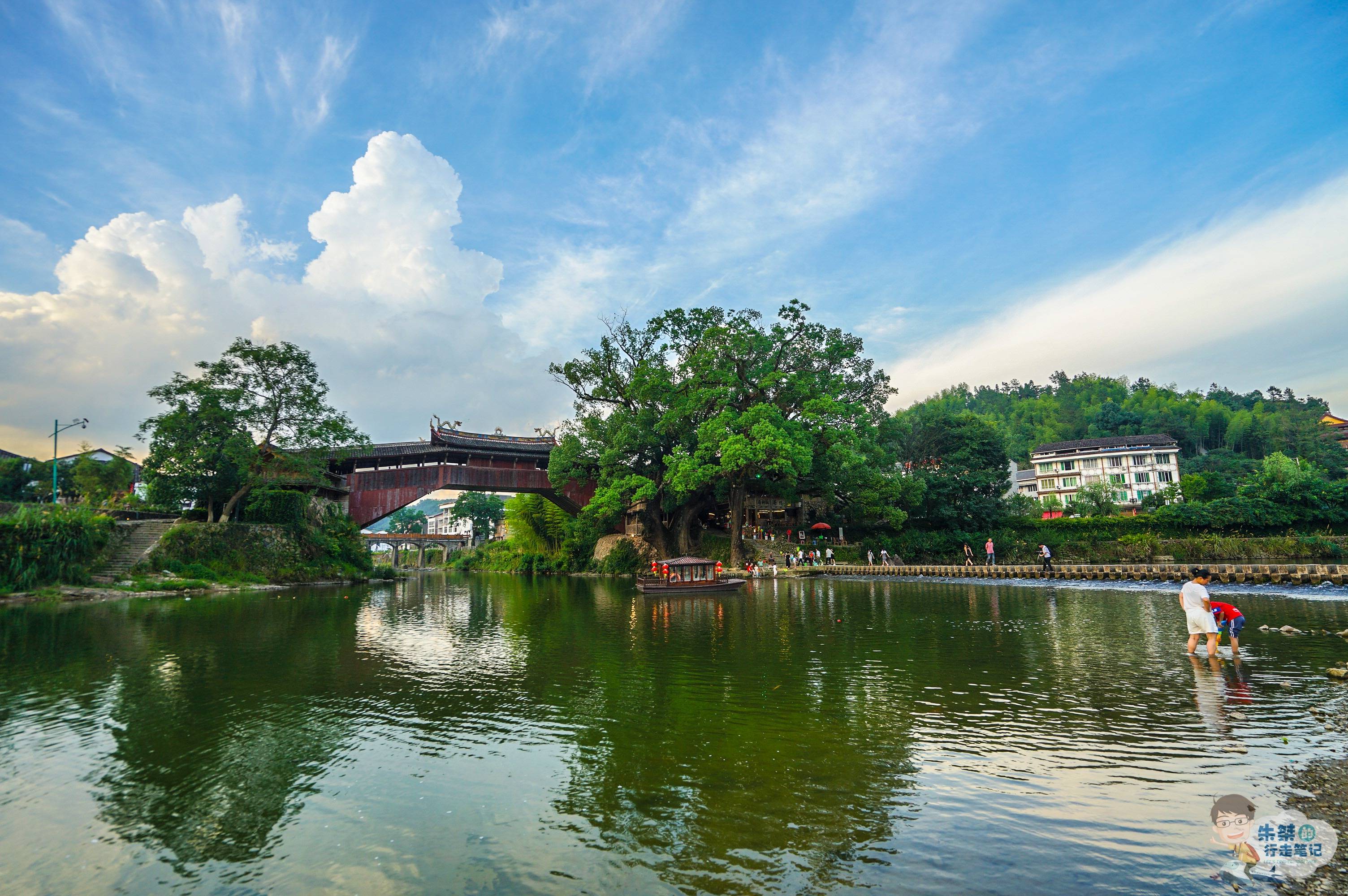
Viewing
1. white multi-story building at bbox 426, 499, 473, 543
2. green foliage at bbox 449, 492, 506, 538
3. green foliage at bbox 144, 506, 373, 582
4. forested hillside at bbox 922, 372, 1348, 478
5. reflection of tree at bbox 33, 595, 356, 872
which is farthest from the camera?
white multi-story building at bbox 426, 499, 473, 543

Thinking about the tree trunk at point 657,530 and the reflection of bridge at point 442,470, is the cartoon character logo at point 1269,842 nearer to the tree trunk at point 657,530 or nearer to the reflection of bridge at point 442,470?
the tree trunk at point 657,530

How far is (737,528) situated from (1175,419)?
2932 inches

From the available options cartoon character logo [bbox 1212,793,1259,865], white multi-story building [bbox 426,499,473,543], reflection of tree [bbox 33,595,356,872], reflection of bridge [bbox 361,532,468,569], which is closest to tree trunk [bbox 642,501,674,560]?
reflection of tree [bbox 33,595,356,872]

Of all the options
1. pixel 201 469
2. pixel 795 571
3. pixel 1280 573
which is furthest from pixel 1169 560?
pixel 201 469

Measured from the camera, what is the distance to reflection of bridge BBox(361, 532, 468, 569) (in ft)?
240

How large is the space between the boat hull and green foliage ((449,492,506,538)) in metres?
58.8

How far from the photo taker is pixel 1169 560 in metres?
35.6

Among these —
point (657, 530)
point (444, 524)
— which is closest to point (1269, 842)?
point (657, 530)

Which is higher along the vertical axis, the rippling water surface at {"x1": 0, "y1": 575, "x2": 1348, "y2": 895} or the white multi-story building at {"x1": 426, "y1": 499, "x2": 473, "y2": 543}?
the white multi-story building at {"x1": 426, "y1": 499, "x2": 473, "y2": 543}

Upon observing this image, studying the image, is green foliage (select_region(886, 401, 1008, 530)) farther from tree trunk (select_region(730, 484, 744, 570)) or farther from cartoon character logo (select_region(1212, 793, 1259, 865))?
cartoon character logo (select_region(1212, 793, 1259, 865))

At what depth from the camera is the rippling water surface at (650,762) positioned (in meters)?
4.29

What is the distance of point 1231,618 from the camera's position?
10.3 metres

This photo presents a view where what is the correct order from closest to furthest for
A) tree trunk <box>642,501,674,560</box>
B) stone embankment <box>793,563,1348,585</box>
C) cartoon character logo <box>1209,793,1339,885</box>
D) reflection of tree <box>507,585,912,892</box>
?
cartoon character logo <box>1209,793,1339,885</box> → reflection of tree <box>507,585,912,892</box> → stone embankment <box>793,563,1348,585</box> → tree trunk <box>642,501,674,560</box>

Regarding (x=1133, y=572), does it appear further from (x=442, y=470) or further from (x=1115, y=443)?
(x=1115, y=443)
